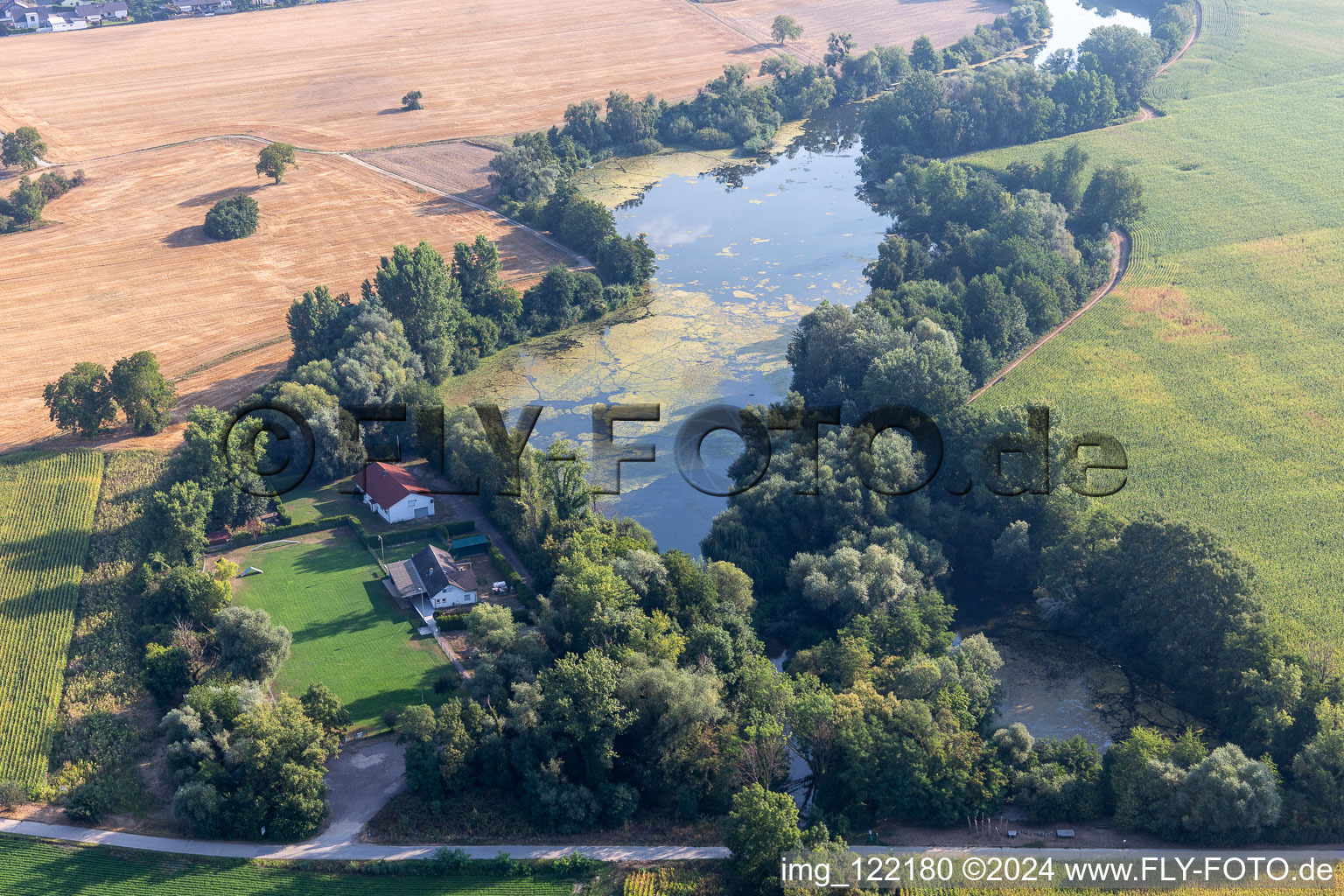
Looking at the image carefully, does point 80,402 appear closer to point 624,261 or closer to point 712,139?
point 624,261

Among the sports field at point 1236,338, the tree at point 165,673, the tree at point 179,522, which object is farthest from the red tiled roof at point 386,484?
the sports field at point 1236,338

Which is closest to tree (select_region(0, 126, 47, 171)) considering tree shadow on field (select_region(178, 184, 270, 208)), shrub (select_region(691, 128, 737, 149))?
tree shadow on field (select_region(178, 184, 270, 208))

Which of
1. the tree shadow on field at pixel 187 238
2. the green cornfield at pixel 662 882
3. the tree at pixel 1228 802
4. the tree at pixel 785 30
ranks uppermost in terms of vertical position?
the tree at pixel 785 30

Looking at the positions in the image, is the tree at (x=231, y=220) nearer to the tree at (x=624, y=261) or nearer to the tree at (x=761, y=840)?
the tree at (x=624, y=261)

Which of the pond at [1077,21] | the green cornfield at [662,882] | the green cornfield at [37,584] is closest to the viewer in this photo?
the green cornfield at [662,882]

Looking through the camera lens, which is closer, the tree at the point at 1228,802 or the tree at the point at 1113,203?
the tree at the point at 1228,802

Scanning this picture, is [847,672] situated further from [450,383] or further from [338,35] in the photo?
[338,35]

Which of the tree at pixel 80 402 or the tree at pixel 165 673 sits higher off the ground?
the tree at pixel 80 402

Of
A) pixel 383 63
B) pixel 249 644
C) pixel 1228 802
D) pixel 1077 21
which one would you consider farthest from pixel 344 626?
pixel 1077 21
